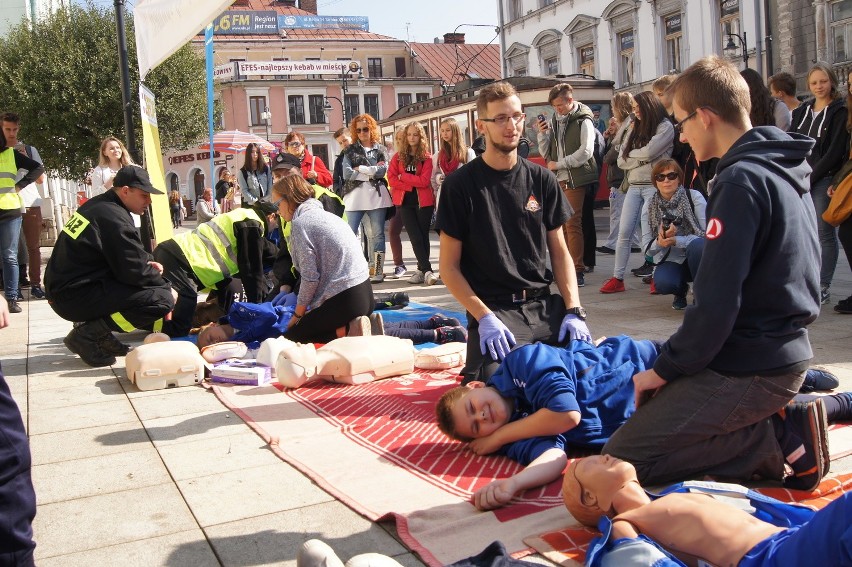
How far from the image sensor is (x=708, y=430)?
122 inches

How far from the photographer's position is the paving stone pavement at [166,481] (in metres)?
3.01

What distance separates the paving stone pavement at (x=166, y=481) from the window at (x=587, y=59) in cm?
3166

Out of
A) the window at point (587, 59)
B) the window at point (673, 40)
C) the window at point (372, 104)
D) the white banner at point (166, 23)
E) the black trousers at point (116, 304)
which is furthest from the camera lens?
the window at point (372, 104)

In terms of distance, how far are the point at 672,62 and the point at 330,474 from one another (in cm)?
3123

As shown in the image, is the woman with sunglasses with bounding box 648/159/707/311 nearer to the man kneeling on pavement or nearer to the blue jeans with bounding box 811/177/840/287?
the blue jeans with bounding box 811/177/840/287

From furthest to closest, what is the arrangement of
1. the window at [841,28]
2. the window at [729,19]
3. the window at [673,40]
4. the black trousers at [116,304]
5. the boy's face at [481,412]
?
the window at [673,40], the window at [729,19], the window at [841,28], the black trousers at [116,304], the boy's face at [481,412]

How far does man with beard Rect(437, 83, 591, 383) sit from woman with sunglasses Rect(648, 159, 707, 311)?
98.5 inches

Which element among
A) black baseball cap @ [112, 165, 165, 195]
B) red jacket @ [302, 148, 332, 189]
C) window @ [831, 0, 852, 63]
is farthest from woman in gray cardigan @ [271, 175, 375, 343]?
window @ [831, 0, 852, 63]

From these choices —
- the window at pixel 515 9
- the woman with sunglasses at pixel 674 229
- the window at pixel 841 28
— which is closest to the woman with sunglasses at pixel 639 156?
the woman with sunglasses at pixel 674 229

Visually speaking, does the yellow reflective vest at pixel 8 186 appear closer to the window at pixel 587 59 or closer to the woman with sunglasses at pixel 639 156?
the woman with sunglasses at pixel 639 156

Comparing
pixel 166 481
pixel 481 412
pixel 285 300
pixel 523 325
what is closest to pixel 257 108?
pixel 285 300

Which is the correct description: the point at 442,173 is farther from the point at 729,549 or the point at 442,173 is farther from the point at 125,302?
the point at 729,549

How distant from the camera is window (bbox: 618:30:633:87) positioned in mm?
34219

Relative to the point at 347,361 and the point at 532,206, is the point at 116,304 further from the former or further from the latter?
the point at 532,206
